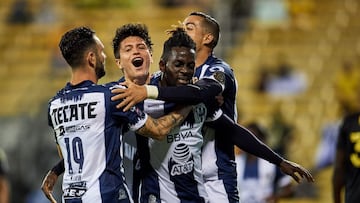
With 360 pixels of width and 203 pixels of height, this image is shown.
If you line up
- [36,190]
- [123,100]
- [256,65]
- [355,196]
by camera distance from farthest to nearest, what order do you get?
[256,65] → [36,190] → [355,196] → [123,100]

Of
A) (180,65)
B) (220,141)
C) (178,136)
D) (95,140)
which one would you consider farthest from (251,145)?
(95,140)

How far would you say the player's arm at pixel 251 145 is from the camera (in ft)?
23.7

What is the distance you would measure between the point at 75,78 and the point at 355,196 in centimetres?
276

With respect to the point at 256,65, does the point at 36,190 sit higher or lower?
lower

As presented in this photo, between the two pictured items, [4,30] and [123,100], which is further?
[4,30]

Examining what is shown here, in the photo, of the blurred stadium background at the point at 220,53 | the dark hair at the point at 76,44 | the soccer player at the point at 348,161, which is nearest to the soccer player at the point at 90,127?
the dark hair at the point at 76,44

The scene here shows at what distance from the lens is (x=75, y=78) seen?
22.4 feet

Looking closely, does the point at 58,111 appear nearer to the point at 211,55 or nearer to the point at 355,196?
the point at 211,55

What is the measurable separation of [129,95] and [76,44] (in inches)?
19.7

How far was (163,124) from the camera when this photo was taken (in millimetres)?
6828

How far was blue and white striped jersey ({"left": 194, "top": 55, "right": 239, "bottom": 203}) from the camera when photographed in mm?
7324

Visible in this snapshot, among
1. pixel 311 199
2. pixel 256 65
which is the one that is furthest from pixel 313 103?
pixel 311 199

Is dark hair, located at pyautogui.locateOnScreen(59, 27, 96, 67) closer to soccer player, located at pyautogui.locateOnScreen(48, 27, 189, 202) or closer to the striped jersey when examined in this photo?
soccer player, located at pyautogui.locateOnScreen(48, 27, 189, 202)

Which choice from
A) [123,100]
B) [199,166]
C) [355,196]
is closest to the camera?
[123,100]
